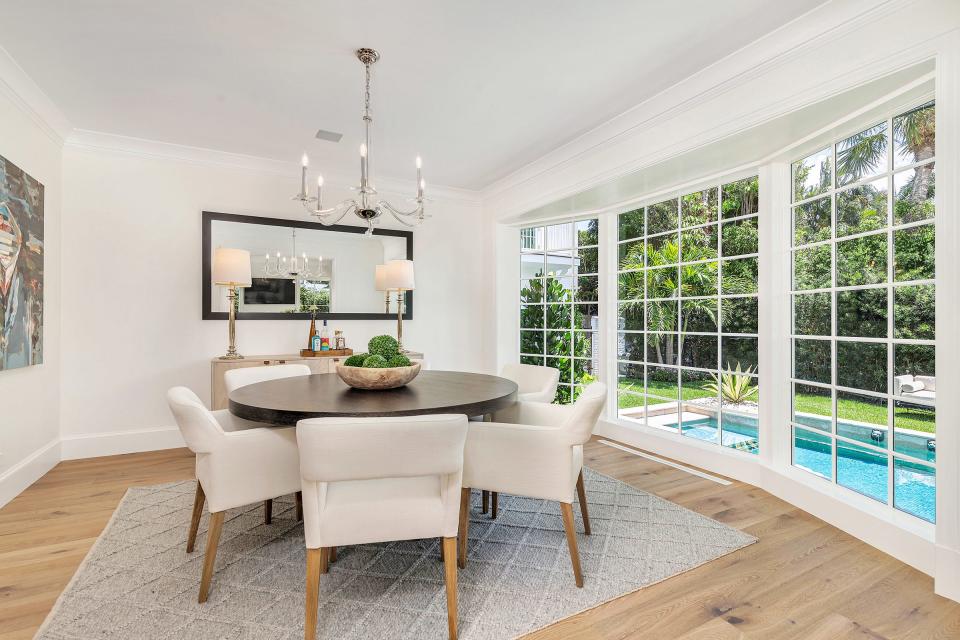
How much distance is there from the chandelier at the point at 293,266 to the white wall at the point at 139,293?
380mm

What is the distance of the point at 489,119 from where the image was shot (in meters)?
3.37

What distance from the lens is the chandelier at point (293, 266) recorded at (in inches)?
166

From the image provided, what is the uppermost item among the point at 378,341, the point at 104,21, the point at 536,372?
the point at 104,21

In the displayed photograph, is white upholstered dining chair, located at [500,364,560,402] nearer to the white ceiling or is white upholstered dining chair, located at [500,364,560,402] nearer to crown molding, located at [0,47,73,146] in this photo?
the white ceiling

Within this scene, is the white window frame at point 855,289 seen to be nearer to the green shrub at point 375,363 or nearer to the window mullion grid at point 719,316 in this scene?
the window mullion grid at point 719,316

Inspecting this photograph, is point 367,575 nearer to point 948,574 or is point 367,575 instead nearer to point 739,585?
point 739,585

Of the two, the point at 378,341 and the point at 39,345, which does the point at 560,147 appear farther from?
the point at 39,345

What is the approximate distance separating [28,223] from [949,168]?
15.5 feet

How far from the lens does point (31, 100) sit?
2928mm

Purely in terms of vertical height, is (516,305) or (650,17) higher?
(650,17)

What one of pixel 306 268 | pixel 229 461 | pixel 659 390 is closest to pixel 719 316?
pixel 659 390

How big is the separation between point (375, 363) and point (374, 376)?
72 millimetres

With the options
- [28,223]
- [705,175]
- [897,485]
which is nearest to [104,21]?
[28,223]

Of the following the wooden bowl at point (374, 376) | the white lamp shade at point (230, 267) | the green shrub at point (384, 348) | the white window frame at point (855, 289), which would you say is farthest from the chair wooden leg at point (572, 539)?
the white lamp shade at point (230, 267)
